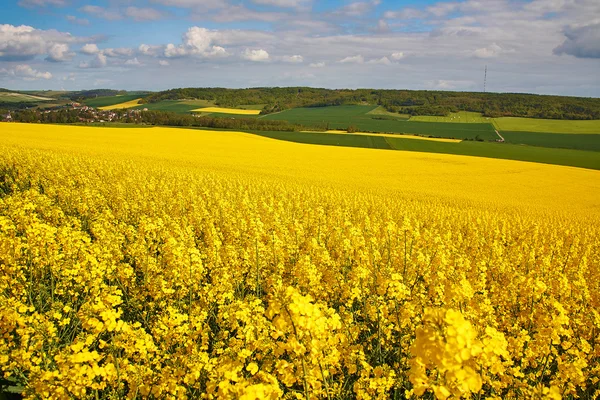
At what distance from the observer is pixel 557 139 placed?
7025cm

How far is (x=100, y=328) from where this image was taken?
3861 mm

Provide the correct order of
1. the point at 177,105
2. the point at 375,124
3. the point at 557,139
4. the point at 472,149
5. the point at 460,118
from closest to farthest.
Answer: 1. the point at 472,149
2. the point at 557,139
3. the point at 375,124
4. the point at 460,118
5. the point at 177,105

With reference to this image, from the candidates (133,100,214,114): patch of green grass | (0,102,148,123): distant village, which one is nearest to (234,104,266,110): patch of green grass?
(133,100,214,114): patch of green grass

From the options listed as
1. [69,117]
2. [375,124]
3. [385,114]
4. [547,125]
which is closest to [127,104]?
[69,117]

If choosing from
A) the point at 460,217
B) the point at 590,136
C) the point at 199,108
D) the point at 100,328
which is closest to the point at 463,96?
the point at 590,136

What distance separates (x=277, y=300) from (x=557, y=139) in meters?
81.7

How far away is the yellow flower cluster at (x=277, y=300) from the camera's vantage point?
3.54 meters

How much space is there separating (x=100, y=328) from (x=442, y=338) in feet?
10.4

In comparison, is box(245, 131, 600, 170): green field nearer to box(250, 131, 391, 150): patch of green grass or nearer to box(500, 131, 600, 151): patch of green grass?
box(250, 131, 391, 150): patch of green grass

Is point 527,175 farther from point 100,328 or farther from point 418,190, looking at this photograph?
point 100,328

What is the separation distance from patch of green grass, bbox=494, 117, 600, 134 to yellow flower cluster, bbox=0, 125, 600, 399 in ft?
242

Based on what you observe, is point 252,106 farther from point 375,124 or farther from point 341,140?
point 341,140

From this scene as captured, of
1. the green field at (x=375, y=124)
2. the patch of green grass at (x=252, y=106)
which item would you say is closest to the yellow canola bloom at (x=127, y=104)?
the patch of green grass at (x=252, y=106)

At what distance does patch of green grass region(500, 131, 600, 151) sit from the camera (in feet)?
210
